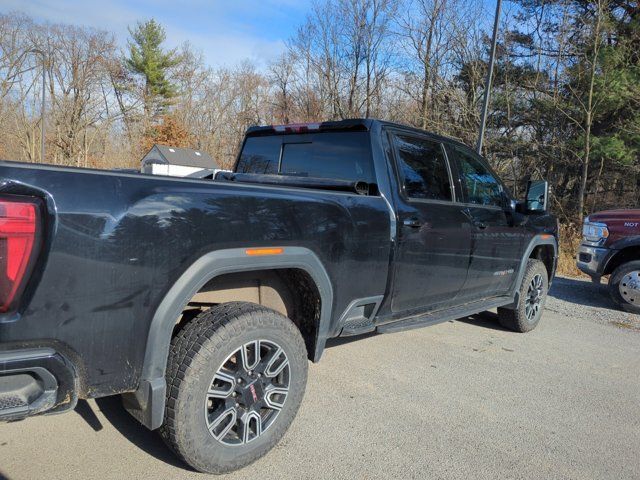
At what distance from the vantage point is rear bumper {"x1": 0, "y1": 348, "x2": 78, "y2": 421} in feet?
6.00

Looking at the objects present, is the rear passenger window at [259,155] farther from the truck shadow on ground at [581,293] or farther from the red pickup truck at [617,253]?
the truck shadow on ground at [581,293]

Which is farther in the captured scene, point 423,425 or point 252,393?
point 423,425

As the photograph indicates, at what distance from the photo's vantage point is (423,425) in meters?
3.29

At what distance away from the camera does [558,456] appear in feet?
9.91

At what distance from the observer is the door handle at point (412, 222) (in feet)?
11.5

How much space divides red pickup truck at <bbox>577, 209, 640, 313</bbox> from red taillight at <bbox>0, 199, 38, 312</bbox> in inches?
291

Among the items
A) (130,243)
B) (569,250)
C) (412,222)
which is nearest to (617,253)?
(412,222)

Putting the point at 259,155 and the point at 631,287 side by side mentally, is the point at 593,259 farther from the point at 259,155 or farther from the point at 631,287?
the point at 259,155

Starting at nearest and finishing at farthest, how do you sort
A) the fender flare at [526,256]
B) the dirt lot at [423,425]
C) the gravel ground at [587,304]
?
1. the dirt lot at [423,425]
2. the fender flare at [526,256]
3. the gravel ground at [587,304]

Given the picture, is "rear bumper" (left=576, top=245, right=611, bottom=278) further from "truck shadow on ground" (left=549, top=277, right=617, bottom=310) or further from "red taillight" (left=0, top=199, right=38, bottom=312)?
"red taillight" (left=0, top=199, right=38, bottom=312)

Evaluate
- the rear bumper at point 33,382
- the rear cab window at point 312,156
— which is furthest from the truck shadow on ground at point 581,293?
the rear bumper at point 33,382

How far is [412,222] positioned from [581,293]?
20.7 feet

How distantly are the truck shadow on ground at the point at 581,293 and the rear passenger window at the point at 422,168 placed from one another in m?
4.77

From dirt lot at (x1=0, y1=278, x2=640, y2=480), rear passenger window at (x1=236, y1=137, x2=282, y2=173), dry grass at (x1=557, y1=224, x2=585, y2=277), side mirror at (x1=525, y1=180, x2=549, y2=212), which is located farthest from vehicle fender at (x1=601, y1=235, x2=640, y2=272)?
rear passenger window at (x1=236, y1=137, x2=282, y2=173)
